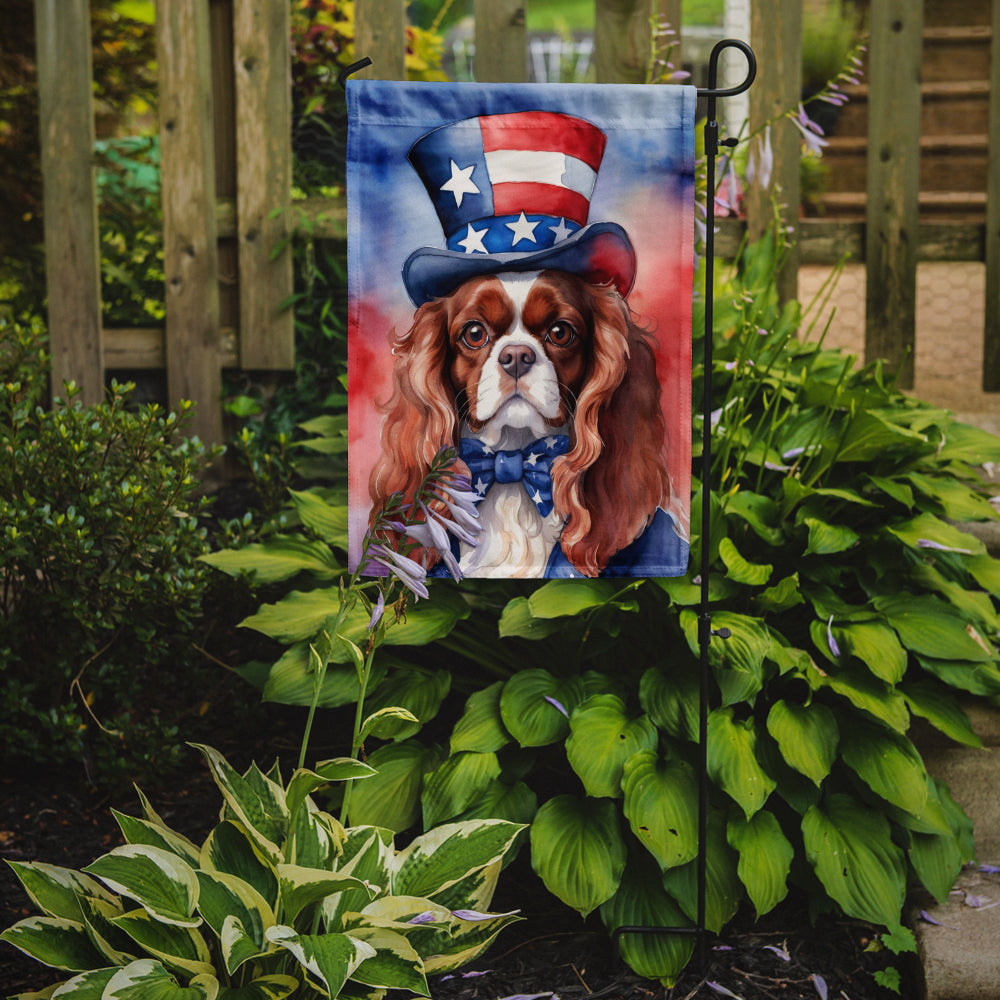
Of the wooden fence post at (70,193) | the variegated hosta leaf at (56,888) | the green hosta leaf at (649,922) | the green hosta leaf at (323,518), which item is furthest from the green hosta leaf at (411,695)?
the wooden fence post at (70,193)

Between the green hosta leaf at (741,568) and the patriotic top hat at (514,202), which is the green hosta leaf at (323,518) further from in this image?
the green hosta leaf at (741,568)

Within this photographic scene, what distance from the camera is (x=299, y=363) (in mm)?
3441

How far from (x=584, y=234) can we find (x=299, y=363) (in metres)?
1.82

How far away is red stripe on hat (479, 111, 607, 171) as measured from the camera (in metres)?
1.78

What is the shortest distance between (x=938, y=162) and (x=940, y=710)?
5.26 metres

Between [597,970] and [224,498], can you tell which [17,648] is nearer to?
[224,498]

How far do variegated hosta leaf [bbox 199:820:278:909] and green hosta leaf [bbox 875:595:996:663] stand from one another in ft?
4.37

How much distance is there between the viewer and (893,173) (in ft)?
11.1

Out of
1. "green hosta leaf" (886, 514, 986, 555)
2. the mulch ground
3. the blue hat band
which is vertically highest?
the blue hat band

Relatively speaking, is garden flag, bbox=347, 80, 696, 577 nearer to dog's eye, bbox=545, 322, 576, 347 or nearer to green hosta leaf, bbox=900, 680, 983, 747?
dog's eye, bbox=545, 322, 576, 347

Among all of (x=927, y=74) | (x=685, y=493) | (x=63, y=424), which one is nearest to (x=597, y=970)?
(x=685, y=493)

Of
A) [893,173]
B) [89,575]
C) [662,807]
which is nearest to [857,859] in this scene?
[662,807]

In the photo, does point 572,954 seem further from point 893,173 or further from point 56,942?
point 893,173

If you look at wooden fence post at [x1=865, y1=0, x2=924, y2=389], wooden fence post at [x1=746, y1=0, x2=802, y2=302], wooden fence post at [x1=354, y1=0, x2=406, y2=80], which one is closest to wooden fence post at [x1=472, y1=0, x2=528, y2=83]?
wooden fence post at [x1=354, y1=0, x2=406, y2=80]
